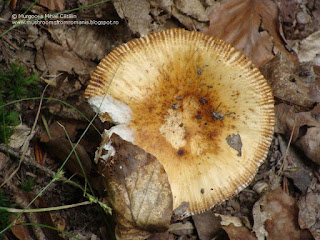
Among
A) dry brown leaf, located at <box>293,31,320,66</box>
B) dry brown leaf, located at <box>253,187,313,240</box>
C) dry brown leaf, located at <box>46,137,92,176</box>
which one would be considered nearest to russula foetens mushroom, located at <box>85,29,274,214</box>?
dry brown leaf, located at <box>46,137,92,176</box>

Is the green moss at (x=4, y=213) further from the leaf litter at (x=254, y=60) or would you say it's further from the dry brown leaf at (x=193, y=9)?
the dry brown leaf at (x=193, y=9)

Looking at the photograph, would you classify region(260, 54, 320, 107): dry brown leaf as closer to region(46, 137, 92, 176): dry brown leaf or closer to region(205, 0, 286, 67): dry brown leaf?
region(205, 0, 286, 67): dry brown leaf

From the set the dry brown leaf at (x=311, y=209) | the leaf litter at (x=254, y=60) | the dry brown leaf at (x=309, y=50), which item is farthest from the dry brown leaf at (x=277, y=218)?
the dry brown leaf at (x=309, y=50)

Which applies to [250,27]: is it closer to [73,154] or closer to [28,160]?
Result: [73,154]

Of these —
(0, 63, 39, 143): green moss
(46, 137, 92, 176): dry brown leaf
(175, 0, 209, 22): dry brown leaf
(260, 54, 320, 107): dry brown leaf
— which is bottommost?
(46, 137, 92, 176): dry brown leaf

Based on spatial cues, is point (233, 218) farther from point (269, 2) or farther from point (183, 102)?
point (269, 2)

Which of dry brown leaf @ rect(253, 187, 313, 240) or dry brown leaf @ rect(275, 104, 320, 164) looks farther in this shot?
dry brown leaf @ rect(275, 104, 320, 164)

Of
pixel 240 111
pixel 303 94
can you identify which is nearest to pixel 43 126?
pixel 240 111
